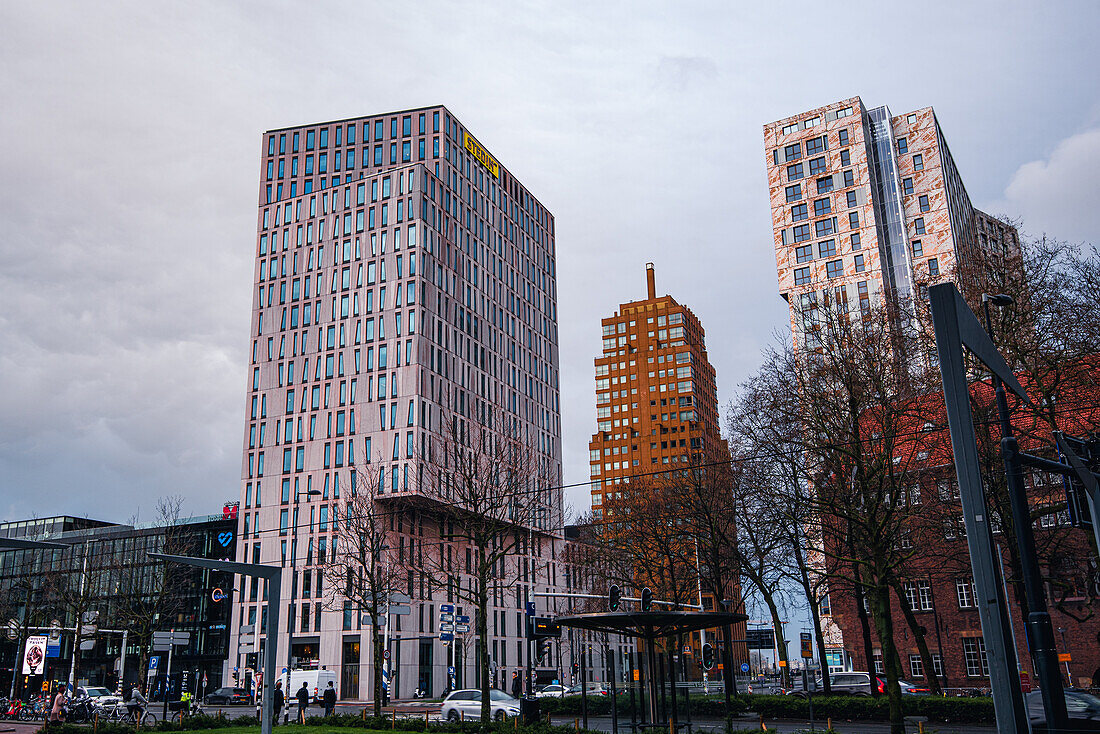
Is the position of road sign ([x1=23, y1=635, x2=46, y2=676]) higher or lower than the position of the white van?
higher

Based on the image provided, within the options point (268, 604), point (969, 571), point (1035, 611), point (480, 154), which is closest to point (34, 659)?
point (268, 604)

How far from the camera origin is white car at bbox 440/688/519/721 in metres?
38.1

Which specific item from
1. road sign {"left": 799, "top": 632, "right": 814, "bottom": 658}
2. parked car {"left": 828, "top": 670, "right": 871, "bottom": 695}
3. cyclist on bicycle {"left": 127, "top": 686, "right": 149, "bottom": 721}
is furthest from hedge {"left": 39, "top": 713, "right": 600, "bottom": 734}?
parked car {"left": 828, "top": 670, "right": 871, "bottom": 695}

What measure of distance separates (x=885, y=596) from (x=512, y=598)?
69422 mm

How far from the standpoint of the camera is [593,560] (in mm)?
53844

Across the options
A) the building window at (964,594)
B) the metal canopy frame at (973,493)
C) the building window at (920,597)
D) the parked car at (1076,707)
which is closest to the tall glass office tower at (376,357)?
the building window at (920,597)

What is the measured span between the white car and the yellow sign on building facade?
71.6m

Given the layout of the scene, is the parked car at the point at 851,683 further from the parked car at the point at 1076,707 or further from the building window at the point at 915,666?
the parked car at the point at 1076,707

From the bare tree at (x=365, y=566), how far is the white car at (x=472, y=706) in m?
3.17

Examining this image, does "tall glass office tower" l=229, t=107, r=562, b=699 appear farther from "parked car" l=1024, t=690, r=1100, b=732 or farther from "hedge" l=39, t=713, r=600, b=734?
"parked car" l=1024, t=690, r=1100, b=732

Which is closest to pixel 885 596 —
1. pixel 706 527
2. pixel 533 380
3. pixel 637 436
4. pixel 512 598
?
pixel 706 527

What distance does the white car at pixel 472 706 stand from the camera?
3812cm

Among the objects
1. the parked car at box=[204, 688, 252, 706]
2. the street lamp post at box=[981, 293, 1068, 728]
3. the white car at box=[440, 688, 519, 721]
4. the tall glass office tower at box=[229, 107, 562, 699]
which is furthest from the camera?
the tall glass office tower at box=[229, 107, 562, 699]

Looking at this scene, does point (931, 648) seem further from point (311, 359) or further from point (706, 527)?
point (311, 359)
